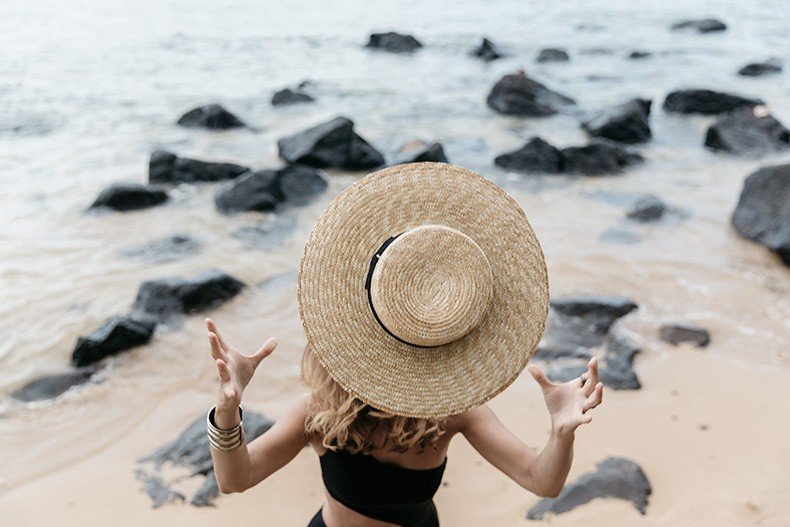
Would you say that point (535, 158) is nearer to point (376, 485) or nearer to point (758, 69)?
point (376, 485)

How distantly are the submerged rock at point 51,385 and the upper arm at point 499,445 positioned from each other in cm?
306

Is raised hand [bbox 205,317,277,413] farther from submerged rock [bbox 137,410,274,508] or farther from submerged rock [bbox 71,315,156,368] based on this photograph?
submerged rock [bbox 71,315,156,368]

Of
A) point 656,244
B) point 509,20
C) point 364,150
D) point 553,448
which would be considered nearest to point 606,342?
point 656,244

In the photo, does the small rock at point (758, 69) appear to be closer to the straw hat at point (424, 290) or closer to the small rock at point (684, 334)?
the small rock at point (684, 334)

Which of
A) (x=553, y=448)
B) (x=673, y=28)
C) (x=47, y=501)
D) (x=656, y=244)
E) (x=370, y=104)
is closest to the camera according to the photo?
(x=553, y=448)

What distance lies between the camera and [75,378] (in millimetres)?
4516

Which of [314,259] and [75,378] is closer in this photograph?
[314,259]

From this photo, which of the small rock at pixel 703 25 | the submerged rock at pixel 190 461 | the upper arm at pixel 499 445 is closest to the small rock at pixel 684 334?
the submerged rock at pixel 190 461

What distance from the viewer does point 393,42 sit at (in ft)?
57.2

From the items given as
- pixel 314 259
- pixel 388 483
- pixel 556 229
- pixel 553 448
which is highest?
pixel 314 259

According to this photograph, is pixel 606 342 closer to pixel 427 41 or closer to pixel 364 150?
pixel 364 150

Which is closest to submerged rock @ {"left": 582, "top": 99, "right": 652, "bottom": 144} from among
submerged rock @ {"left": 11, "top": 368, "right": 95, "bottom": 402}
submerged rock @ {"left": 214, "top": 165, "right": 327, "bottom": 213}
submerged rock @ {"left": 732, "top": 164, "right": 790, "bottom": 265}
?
submerged rock @ {"left": 732, "top": 164, "right": 790, "bottom": 265}

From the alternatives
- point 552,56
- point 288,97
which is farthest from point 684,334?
point 552,56

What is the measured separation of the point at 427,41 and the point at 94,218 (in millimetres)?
13396
